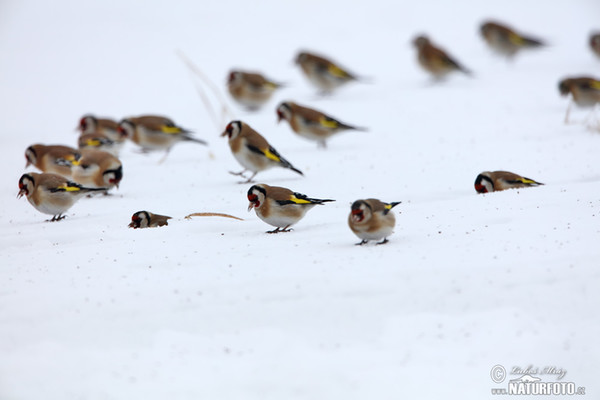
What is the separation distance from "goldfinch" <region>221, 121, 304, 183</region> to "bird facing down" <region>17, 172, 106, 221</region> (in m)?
2.39

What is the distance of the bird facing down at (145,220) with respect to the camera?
832 cm

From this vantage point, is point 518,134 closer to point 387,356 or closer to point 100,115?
point 387,356

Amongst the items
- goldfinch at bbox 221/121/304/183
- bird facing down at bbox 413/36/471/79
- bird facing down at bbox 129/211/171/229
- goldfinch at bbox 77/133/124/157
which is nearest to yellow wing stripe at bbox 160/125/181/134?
goldfinch at bbox 77/133/124/157

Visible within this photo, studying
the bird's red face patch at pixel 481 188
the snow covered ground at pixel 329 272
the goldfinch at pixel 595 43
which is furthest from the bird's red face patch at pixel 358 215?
the goldfinch at pixel 595 43

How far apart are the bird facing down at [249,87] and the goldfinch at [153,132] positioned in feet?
10.7

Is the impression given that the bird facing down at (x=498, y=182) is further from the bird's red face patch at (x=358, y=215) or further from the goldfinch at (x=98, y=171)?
the goldfinch at (x=98, y=171)

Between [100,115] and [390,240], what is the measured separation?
10.9 meters

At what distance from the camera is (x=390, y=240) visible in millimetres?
7262

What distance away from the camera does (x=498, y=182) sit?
9031mm

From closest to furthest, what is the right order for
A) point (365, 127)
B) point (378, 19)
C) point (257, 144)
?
point (257, 144)
point (365, 127)
point (378, 19)

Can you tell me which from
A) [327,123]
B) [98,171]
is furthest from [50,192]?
[327,123]

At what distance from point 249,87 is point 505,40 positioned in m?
6.61

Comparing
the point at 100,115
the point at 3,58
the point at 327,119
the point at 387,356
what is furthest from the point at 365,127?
the point at 3,58
